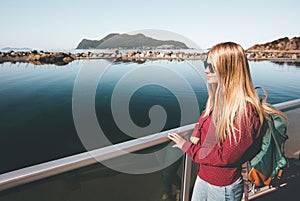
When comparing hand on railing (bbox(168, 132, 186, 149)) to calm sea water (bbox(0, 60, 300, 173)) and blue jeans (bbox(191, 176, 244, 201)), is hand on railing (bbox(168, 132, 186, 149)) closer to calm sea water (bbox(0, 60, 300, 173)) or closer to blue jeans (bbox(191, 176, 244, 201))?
blue jeans (bbox(191, 176, 244, 201))

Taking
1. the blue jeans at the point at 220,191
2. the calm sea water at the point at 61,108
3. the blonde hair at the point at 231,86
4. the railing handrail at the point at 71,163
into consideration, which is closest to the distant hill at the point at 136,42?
the calm sea water at the point at 61,108

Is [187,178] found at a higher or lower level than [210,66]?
lower

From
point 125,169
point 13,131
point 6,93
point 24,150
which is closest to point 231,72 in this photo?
point 125,169

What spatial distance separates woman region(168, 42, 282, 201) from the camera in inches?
38.0

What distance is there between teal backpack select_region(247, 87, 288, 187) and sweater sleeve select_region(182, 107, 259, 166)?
177 millimetres

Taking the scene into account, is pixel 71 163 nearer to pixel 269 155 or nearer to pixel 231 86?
pixel 231 86

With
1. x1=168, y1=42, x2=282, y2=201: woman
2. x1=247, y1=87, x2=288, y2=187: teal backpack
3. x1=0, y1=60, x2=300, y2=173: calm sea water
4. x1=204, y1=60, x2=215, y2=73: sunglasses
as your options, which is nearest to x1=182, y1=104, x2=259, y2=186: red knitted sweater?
x1=168, y1=42, x2=282, y2=201: woman

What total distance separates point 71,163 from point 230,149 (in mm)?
638

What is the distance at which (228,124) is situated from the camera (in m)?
0.98

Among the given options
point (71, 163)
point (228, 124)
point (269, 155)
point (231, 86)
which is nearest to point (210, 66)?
point (231, 86)

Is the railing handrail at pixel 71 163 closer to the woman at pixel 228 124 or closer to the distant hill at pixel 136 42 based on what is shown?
the woman at pixel 228 124

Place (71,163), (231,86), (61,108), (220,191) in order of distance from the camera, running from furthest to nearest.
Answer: (61,108), (220,191), (231,86), (71,163)

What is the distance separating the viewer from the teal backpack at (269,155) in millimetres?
1141

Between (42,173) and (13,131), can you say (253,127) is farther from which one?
(13,131)
